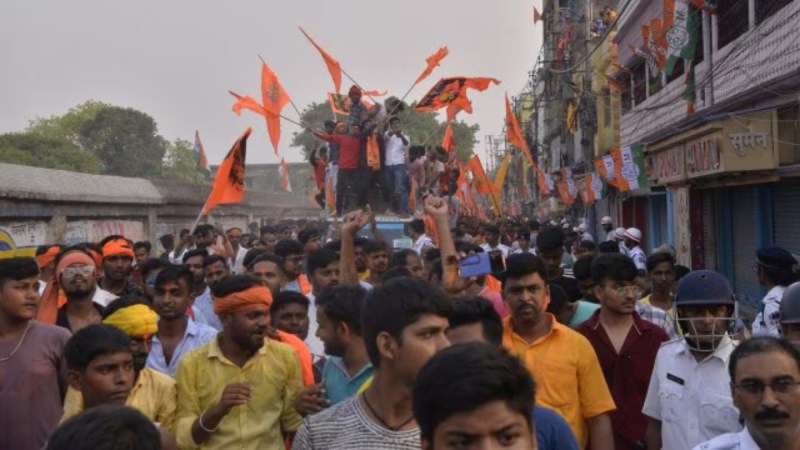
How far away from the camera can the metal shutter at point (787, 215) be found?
44.8ft

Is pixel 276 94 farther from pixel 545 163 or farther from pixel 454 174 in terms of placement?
pixel 545 163

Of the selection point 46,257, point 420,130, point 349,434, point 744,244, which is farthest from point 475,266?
point 420,130

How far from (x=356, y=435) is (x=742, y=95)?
12.0m

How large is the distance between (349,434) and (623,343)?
2.55 m

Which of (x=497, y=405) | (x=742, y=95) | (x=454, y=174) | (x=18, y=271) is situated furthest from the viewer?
(x=454, y=174)

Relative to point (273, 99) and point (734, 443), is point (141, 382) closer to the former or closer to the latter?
point (734, 443)

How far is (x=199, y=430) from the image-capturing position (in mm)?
4188

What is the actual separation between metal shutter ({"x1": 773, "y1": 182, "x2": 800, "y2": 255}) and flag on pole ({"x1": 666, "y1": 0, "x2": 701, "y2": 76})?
241 cm

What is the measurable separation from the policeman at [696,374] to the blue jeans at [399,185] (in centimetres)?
997

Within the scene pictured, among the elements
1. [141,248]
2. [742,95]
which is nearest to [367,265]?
[141,248]

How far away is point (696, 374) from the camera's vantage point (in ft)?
14.2

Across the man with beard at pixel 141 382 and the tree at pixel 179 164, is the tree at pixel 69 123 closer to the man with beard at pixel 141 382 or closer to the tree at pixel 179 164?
the tree at pixel 179 164

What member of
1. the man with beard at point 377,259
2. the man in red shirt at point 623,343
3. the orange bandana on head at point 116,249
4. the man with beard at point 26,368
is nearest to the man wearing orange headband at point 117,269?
the orange bandana on head at point 116,249

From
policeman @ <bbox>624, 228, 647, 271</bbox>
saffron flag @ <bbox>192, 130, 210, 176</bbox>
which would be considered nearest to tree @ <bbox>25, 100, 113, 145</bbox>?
saffron flag @ <bbox>192, 130, 210, 176</bbox>
